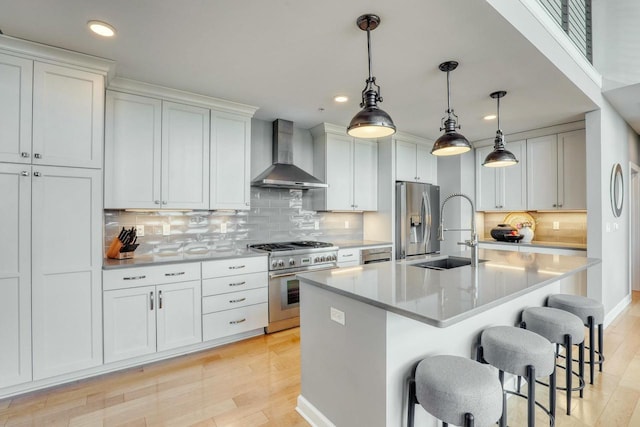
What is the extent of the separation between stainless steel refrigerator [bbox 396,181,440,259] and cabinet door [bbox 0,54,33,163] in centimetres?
389

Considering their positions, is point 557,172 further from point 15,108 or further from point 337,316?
point 15,108

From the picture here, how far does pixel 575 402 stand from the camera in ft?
6.85

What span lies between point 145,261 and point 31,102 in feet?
4.55

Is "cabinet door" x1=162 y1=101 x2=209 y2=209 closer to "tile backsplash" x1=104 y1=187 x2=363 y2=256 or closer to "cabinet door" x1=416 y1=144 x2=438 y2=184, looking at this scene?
"tile backsplash" x1=104 y1=187 x2=363 y2=256

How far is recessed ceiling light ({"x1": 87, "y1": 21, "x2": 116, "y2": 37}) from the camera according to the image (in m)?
1.92

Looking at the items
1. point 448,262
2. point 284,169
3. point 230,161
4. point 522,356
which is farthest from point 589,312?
point 230,161

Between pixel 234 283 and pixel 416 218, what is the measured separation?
278 centimetres

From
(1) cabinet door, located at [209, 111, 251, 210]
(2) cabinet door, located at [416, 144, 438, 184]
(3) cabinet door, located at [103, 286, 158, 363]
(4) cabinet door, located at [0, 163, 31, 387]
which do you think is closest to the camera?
(4) cabinet door, located at [0, 163, 31, 387]

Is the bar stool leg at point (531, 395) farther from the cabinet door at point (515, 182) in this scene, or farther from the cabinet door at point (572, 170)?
the cabinet door at point (515, 182)

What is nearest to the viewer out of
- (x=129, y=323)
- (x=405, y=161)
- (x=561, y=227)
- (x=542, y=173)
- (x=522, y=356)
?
(x=522, y=356)

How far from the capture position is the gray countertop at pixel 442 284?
1282 millimetres

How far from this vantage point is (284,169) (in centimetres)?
376

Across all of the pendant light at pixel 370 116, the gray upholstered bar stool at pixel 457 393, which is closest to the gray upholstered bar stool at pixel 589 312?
the gray upholstered bar stool at pixel 457 393

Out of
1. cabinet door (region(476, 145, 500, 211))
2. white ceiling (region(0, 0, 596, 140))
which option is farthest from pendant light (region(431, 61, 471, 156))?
cabinet door (region(476, 145, 500, 211))
